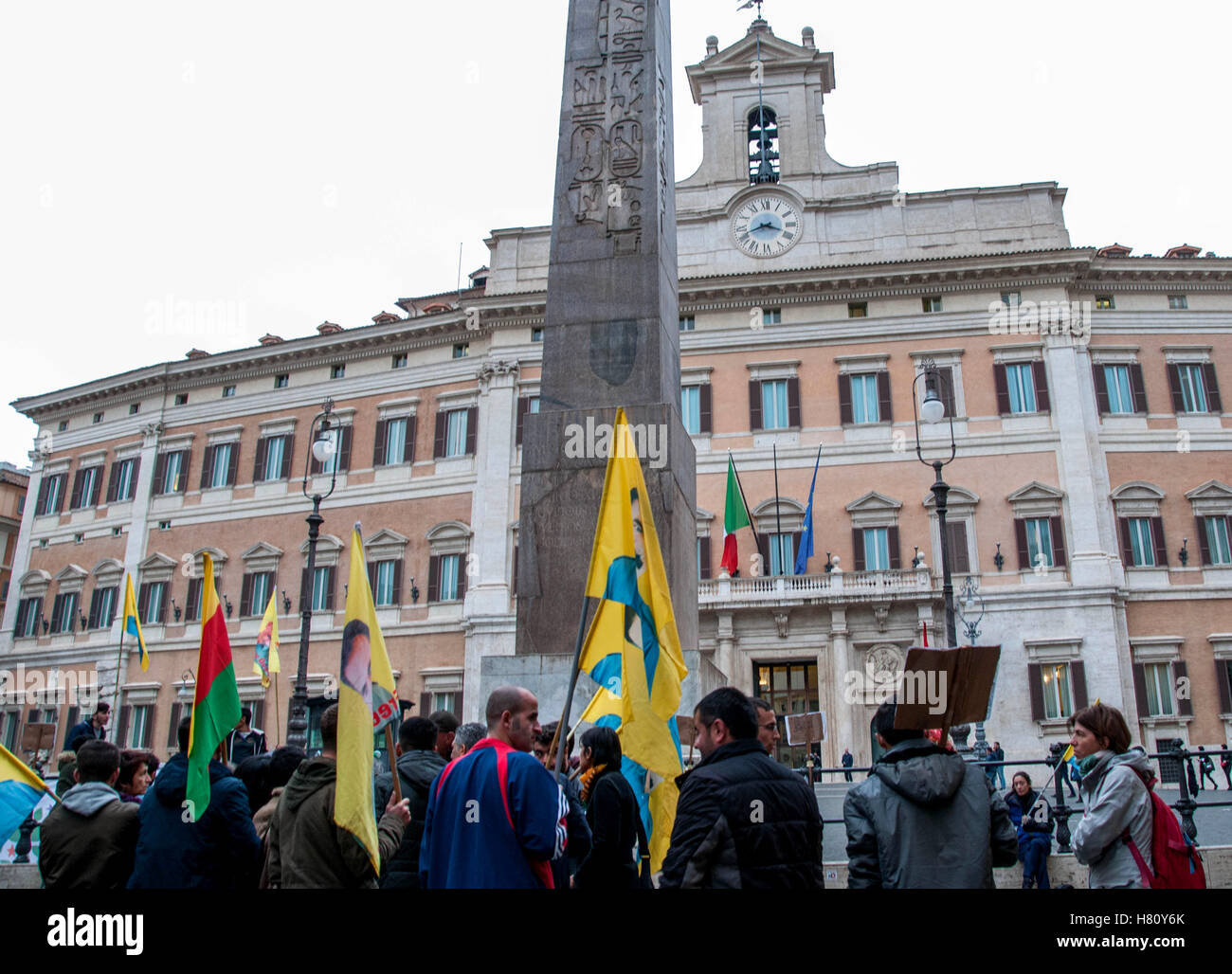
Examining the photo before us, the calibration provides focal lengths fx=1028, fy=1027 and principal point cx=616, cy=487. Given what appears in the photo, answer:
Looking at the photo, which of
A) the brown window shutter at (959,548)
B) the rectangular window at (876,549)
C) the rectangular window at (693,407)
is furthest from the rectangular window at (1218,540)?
the rectangular window at (693,407)

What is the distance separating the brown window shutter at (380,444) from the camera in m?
29.8

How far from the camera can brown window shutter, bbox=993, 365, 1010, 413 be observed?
1006 inches

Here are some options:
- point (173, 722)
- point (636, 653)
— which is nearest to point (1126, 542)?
point (636, 653)

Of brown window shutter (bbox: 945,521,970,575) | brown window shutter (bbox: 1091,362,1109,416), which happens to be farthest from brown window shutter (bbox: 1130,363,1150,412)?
brown window shutter (bbox: 945,521,970,575)

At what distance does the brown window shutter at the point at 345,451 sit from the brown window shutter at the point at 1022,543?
18.4 meters

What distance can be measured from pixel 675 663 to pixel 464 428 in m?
25.4

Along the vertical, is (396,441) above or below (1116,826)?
above

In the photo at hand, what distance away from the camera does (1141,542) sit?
2431 centimetres

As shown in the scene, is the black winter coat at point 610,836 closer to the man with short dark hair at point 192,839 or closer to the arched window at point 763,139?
the man with short dark hair at point 192,839

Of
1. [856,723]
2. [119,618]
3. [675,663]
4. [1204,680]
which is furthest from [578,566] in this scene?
[119,618]

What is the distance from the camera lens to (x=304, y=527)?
29.8m

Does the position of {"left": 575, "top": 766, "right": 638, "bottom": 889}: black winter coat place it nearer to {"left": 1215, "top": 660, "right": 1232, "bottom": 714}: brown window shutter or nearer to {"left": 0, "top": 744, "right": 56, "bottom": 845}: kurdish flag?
{"left": 0, "top": 744, "right": 56, "bottom": 845}: kurdish flag

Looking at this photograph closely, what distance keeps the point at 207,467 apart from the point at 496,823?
3167cm

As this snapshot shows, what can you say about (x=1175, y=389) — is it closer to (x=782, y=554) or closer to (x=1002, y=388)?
(x=1002, y=388)
